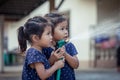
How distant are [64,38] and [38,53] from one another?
276 mm

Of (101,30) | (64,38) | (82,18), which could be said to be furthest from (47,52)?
(101,30)

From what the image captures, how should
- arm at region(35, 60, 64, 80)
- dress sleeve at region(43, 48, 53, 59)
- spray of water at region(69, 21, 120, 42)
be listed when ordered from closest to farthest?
arm at region(35, 60, 64, 80) < dress sleeve at region(43, 48, 53, 59) < spray of water at region(69, 21, 120, 42)

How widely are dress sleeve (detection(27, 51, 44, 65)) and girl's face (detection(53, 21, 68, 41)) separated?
0.80 feet

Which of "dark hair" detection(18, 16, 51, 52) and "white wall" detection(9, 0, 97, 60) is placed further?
"white wall" detection(9, 0, 97, 60)

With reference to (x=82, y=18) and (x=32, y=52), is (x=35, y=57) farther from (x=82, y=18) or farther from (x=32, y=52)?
(x=82, y=18)

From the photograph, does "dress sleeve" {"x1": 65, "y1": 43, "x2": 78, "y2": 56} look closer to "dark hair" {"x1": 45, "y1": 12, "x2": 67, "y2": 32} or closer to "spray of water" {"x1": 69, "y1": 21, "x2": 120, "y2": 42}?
"dark hair" {"x1": 45, "y1": 12, "x2": 67, "y2": 32}

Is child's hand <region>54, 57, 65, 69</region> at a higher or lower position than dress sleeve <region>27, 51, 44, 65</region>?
lower

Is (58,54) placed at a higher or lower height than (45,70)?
higher

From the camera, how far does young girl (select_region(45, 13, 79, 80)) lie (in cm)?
379

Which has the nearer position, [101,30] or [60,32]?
[60,32]

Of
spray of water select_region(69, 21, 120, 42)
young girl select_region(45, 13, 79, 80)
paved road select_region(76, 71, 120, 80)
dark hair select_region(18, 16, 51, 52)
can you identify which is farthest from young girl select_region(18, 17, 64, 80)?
spray of water select_region(69, 21, 120, 42)

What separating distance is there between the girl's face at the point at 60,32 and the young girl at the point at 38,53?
0.46ft

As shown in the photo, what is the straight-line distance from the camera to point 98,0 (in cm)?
2761

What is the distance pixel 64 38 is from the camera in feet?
12.5
